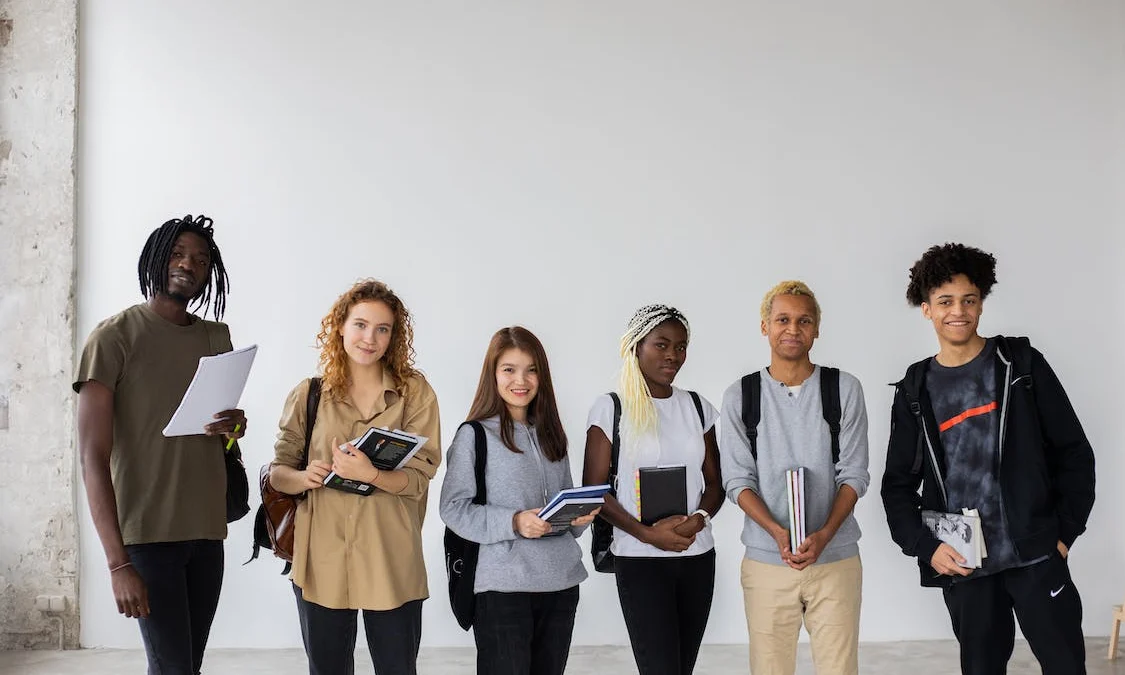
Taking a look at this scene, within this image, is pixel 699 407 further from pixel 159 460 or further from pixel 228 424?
pixel 159 460

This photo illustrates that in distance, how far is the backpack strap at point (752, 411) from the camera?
288cm

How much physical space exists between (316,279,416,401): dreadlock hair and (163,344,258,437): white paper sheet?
25 cm

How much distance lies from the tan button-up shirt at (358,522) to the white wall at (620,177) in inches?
86.9

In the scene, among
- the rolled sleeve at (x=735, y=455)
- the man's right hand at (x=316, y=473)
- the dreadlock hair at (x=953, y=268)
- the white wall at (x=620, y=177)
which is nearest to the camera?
the man's right hand at (x=316, y=473)

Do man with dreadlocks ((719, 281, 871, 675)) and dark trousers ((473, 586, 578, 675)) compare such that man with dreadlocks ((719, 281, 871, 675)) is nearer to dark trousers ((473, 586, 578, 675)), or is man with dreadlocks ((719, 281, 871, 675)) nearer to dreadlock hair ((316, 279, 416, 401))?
dark trousers ((473, 586, 578, 675))

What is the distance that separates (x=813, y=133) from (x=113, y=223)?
387 cm

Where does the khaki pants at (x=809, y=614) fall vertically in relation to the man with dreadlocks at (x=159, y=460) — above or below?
below

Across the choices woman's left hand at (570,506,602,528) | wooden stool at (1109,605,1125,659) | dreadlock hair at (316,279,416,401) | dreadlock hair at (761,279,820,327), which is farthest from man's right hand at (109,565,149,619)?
wooden stool at (1109,605,1125,659)

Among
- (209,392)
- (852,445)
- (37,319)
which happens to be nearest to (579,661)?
(852,445)

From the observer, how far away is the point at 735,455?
2891 millimetres

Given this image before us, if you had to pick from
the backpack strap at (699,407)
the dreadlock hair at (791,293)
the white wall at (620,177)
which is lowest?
the backpack strap at (699,407)

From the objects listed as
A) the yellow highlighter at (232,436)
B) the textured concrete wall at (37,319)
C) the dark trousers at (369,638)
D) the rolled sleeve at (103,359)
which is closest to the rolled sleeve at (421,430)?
the dark trousers at (369,638)

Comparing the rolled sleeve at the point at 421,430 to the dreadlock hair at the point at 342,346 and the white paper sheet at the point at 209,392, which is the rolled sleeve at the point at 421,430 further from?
the white paper sheet at the point at 209,392

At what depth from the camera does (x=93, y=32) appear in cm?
496
